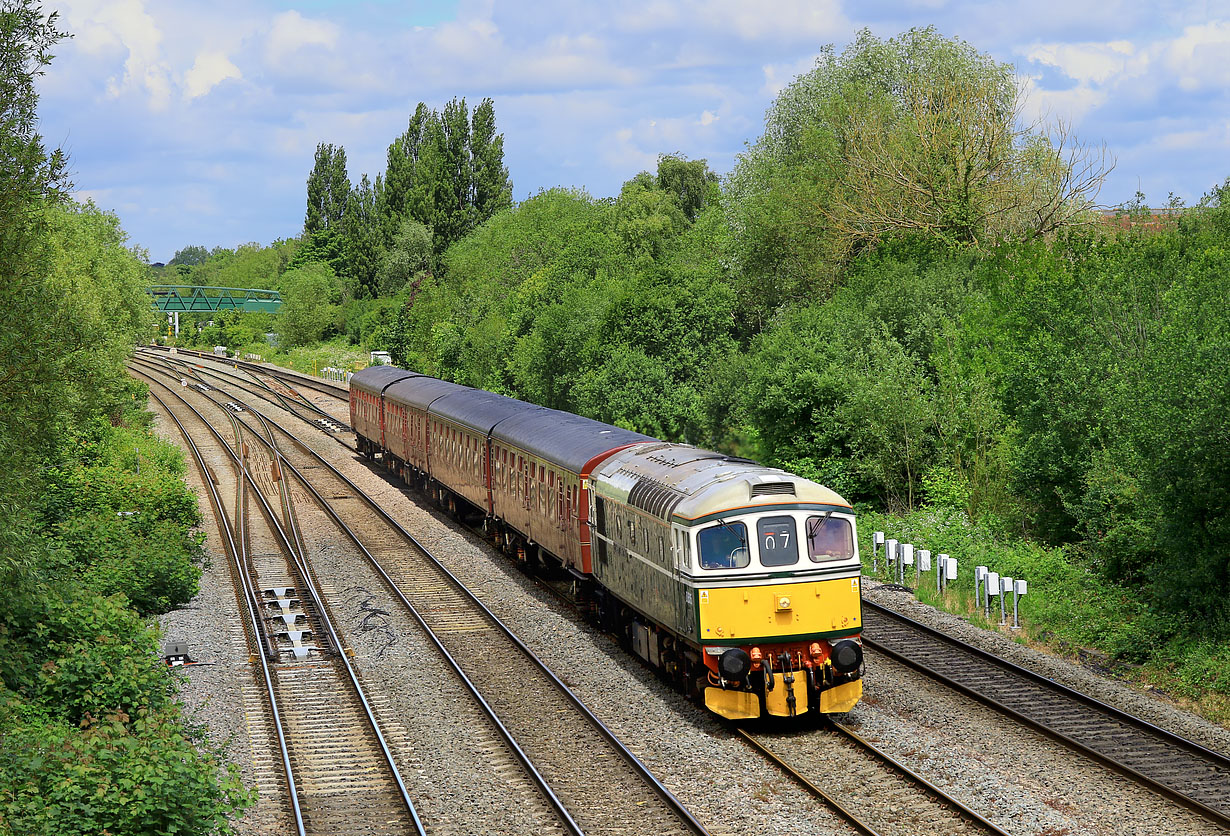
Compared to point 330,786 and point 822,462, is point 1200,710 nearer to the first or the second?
point 330,786

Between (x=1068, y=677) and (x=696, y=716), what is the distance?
573cm

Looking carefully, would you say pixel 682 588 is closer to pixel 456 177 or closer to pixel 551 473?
pixel 551 473

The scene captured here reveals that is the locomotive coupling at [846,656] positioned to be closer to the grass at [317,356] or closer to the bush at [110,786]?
the bush at [110,786]

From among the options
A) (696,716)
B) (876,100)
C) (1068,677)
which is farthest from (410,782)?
(876,100)

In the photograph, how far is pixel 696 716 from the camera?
1669 centimetres

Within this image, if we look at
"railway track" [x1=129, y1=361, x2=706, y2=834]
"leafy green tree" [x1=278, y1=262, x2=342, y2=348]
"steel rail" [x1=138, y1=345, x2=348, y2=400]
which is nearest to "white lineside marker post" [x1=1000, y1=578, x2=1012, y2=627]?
"railway track" [x1=129, y1=361, x2=706, y2=834]

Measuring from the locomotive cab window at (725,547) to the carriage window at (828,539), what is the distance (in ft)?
2.81

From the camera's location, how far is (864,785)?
45.1 ft

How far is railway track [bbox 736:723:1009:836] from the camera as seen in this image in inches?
490

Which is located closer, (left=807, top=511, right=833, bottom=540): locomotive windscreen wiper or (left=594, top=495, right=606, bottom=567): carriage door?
(left=807, top=511, right=833, bottom=540): locomotive windscreen wiper

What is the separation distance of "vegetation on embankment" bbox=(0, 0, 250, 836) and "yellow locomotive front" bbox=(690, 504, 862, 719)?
20.0 ft

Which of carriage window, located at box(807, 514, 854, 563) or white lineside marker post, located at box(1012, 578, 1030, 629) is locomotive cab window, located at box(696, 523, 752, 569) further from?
white lineside marker post, located at box(1012, 578, 1030, 629)

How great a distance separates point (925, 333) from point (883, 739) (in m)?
19.9

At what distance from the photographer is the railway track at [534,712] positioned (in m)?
13.3
